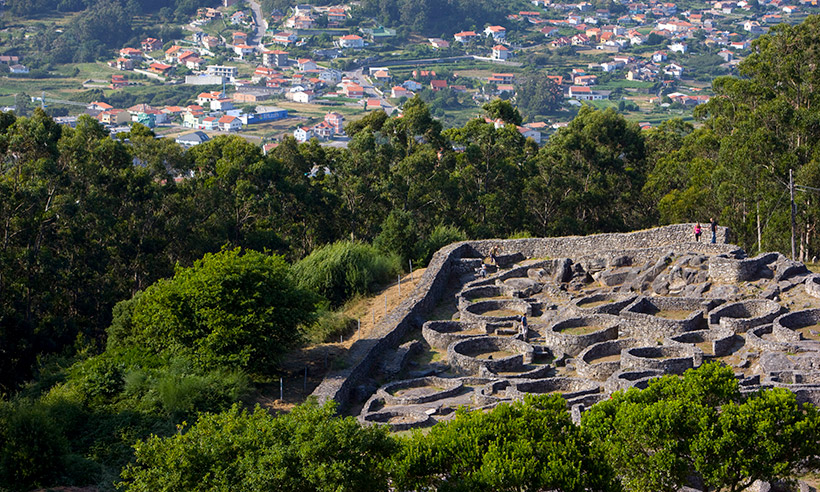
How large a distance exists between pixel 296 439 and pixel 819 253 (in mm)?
42440

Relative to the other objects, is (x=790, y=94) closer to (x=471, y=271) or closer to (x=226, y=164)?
(x=471, y=271)

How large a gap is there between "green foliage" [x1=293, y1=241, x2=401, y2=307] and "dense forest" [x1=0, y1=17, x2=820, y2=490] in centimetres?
9

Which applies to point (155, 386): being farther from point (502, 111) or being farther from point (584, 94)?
point (584, 94)

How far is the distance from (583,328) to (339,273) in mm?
11659

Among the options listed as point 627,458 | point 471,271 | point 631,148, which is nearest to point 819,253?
point 631,148

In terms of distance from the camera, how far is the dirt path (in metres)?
33.0

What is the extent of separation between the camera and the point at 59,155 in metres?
48.8

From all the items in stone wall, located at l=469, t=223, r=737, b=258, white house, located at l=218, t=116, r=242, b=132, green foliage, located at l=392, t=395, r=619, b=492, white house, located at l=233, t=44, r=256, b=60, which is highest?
white house, located at l=233, t=44, r=256, b=60

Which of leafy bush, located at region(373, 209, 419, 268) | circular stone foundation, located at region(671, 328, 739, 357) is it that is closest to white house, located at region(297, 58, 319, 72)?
leafy bush, located at region(373, 209, 419, 268)

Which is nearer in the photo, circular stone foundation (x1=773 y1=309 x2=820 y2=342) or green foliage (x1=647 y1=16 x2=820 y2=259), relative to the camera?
A: circular stone foundation (x1=773 y1=309 x2=820 y2=342)

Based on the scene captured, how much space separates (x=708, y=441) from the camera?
22328 mm

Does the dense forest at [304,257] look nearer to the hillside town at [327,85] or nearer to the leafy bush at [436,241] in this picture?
the leafy bush at [436,241]

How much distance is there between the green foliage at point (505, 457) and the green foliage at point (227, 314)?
1173 cm

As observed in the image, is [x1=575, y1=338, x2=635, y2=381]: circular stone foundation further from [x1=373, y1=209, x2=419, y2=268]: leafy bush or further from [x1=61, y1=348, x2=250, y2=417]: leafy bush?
[x1=373, y1=209, x2=419, y2=268]: leafy bush
